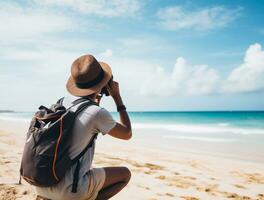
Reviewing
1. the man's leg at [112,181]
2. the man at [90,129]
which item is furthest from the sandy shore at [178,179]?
the man at [90,129]

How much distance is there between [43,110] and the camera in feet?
7.86

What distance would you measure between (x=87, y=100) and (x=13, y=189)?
241 centimetres

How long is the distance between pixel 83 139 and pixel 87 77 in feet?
1.82

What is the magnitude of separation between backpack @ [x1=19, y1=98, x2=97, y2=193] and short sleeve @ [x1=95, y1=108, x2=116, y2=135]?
0.19m

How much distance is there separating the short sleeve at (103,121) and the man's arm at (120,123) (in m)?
0.09

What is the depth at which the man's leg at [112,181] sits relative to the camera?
2703 millimetres

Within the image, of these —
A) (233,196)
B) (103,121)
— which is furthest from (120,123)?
(233,196)

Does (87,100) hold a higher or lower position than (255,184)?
higher

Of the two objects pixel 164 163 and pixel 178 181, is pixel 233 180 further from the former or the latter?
pixel 164 163

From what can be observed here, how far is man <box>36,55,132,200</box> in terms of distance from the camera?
2332 millimetres

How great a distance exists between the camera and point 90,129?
7.77 feet

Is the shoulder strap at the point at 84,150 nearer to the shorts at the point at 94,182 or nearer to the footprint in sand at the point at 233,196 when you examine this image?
the shorts at the point at 94,182

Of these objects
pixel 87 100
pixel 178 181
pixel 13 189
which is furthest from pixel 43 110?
A: pixel 178 181

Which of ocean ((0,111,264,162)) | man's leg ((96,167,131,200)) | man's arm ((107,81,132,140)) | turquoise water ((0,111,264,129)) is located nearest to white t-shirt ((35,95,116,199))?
man's arm ((107,81,132,140))
